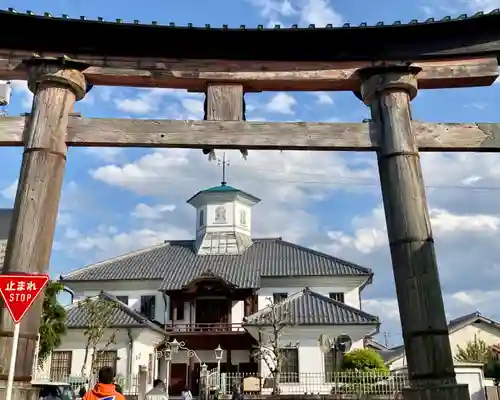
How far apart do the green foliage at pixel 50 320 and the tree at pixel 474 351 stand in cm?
2310

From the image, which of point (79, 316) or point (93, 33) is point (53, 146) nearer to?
point (93, 33)

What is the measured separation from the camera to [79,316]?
31.5m

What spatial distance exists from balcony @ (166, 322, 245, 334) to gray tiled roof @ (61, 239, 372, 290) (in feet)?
8.87

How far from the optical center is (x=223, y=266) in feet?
125

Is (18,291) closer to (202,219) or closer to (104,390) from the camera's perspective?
(104,390)

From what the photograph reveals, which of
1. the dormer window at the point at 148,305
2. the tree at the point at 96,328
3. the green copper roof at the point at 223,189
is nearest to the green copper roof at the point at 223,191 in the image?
the green copper roof at the point at 223,189

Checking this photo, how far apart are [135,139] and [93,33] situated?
1.83m

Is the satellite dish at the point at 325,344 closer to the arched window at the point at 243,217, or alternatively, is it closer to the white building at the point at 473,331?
the white building at the point at 473,331

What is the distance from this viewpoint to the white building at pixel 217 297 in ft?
96.2

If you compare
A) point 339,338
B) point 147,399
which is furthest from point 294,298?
point 147,399

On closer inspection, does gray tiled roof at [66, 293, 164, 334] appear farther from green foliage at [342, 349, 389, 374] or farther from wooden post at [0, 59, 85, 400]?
wooden post at [0, 59, 85, 400]

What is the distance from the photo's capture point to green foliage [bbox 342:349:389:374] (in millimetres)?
24672

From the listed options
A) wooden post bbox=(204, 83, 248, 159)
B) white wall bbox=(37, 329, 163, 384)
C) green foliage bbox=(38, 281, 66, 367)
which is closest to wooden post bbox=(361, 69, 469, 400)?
wooden post bbox=(204, 83, 248, 159)

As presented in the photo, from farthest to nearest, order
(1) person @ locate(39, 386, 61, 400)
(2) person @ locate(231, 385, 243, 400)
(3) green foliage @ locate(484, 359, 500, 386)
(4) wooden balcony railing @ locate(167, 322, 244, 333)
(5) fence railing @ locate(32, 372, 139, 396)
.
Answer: (4) wooden balcony railing @ locate(167, 322, 244, 333) < (5) fence railing @ locate(32, 372, 139, 396) < (3) green foliage @ locate(484, 359, 500, 386) < (2) person @ locate(231, 385, 243, 400) < (1) person @ locate(39, 386, 61, 400)
